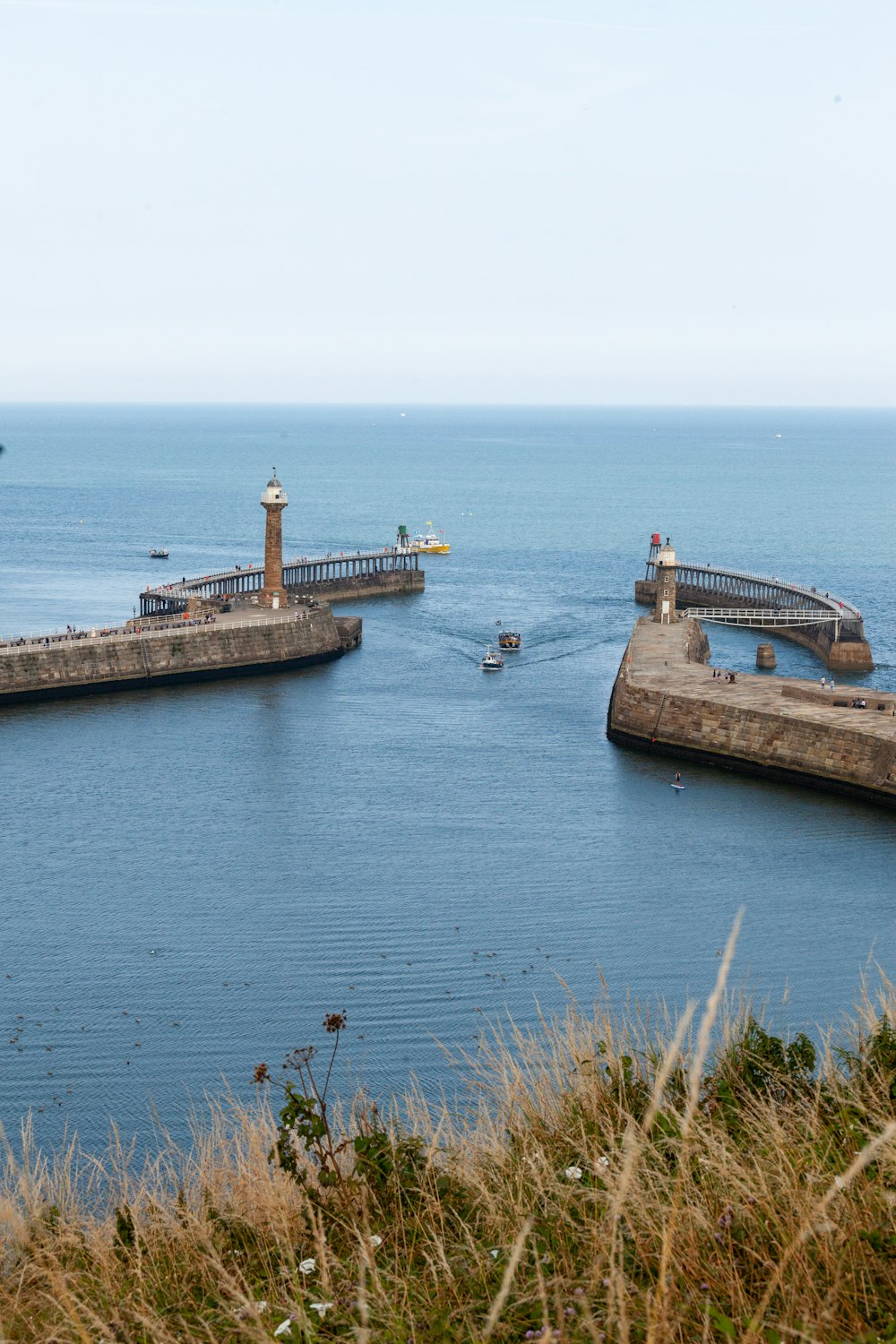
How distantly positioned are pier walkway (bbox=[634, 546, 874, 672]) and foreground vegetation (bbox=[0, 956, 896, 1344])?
6969 cm

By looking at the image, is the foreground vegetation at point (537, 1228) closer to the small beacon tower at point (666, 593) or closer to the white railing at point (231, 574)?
the small beacon tower at point (666, 593)

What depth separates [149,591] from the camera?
90.6 meters

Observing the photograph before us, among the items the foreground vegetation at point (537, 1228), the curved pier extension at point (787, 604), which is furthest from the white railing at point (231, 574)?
the foreground vegetation at point (537, 1228)

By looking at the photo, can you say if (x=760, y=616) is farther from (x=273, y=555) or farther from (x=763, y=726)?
(x=763, y=726)

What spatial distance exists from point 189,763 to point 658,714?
19.7m

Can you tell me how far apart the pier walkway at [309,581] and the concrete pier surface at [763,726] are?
114ft

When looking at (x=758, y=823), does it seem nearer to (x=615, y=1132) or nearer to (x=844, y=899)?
(x=844, y=899)

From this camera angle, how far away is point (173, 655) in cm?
7425

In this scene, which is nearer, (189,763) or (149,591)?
(189,763)

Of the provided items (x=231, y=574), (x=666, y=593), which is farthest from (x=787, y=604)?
(x=231, y=574)

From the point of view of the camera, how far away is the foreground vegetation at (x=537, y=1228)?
26.0ft

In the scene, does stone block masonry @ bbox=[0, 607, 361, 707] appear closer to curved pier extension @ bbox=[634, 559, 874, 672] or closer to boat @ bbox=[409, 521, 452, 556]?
curved pier extension @ bbox=[634, 559, 874, 672]

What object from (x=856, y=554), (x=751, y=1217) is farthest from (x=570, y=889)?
(x=856, y=554)

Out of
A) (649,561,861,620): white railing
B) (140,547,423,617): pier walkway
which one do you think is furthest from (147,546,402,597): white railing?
(649,561,861,620): white railing
